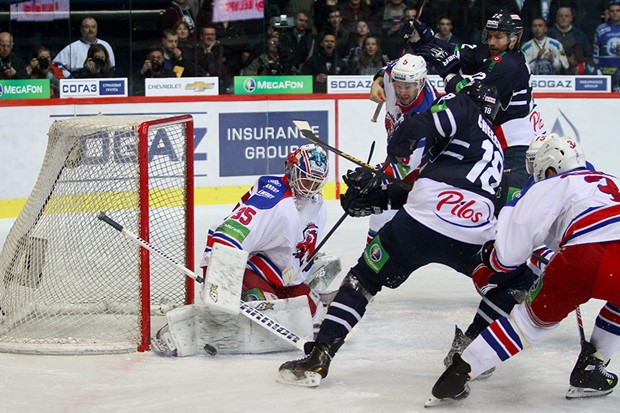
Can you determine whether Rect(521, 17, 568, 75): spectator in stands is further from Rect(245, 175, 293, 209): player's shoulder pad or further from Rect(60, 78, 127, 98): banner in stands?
Rect(245, 175, 293, 209): player's shoulder pad

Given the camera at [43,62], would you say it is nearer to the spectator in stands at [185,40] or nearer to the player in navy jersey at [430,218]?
the spectator in stands at [185,40]

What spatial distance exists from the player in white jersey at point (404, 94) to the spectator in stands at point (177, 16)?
→ 345cm

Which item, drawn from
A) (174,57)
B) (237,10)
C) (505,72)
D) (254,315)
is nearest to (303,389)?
(254,315)

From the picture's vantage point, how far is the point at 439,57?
5.21 meters

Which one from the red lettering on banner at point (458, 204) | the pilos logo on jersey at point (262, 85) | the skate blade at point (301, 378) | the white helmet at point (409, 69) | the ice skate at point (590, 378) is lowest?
the skate blade at point (301, 378)

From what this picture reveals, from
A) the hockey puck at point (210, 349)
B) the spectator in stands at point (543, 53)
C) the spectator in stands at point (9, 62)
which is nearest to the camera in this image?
the hockey puck at point (210, 349)

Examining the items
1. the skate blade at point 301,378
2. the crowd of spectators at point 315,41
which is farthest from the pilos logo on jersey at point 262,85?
the skate blade at point 301,378

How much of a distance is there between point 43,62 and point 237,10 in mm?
1560

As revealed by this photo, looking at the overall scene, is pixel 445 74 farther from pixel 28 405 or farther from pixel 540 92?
pixel 540 92

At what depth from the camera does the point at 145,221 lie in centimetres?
406

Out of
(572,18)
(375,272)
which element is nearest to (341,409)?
(375,272)

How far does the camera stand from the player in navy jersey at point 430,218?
3652 millimetres

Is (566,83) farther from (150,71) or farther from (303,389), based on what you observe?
(303,389)

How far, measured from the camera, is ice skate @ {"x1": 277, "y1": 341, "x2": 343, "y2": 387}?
11.9ft
